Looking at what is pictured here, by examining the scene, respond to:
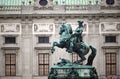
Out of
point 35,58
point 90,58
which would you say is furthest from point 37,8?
point 90,58

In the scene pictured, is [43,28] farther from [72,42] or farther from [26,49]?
[72,42]

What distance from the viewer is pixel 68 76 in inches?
1207

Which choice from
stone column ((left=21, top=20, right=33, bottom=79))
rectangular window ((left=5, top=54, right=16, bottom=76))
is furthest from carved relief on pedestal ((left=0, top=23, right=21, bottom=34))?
rectangular window ((left=5, top=54, right=16, bottom=76))

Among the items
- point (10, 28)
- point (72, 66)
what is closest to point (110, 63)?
point (10, 28)

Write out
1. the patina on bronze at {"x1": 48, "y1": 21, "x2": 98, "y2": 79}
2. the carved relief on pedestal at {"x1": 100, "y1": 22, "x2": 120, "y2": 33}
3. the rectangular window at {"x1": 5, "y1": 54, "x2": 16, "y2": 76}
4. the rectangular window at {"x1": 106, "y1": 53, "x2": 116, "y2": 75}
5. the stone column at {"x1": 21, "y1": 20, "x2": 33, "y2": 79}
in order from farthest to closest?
1. the carved relief on pedestal at {"x1": 100, "y1": 22, "x2": 120, "y2": 33}
2. the stone column at {"x1": 21, "y1": 20, "x2": 33, "y2": 79}
3. the rectangular window at {"x1": 5, "y1": 54, "x2": 16, "y2": 76}
4. the rectangular window at {"x1": 106, "y1": 53, "x2": 116, "y2": 75}
5. the patina on bronze at {"x1": 48, "y1": 21, "x2": 98, "y2": 79}

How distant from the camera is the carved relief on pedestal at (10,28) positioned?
185 ft

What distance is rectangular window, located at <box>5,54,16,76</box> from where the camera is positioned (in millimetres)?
55938

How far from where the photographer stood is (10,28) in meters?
56.6

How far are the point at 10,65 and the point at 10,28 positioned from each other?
4.20 meters

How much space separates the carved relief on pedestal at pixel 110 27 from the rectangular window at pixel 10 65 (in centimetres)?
1049

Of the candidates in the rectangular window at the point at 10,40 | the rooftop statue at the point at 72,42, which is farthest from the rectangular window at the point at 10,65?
the rooftop statue at the point at 72,42

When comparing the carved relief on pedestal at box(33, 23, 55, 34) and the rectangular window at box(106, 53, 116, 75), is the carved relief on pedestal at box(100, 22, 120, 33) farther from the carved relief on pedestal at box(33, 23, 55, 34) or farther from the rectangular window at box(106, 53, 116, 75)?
the carved relief on pedestal at box(33, 23, 55, 34)

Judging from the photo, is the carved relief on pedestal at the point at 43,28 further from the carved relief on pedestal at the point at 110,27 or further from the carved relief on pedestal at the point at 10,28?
the carved relief on pedestal at the point at 110,27

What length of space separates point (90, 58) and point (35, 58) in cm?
2411
